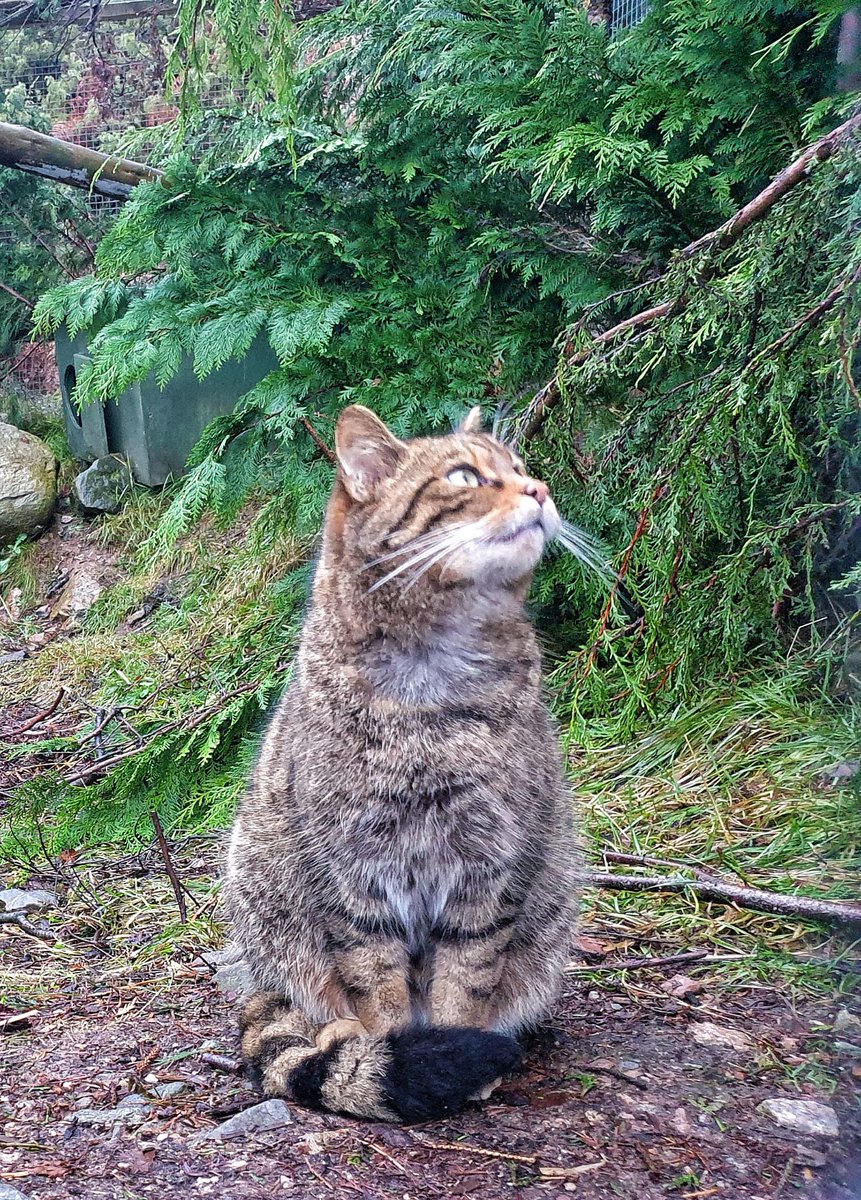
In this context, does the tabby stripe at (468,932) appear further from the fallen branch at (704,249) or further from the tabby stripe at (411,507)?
the fallen branch at (704,249)

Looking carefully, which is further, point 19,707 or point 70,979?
point 19,707

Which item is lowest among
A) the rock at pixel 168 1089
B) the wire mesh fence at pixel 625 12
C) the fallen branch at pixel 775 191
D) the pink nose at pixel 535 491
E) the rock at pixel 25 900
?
the rock at pixel 25 900

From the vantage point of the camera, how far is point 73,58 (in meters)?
8.37

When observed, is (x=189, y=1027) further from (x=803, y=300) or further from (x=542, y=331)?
(x=542, y=331)

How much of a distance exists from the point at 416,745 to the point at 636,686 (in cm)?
163

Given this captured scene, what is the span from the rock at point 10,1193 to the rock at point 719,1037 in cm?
146

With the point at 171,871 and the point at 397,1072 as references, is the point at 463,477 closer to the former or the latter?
the point at 397,1072

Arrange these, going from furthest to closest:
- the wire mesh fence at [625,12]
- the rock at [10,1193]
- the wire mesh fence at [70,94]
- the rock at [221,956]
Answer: the wire mesh fence at [70,94] → the wire mesh fence at [625,12] → the rock at [221,956] → the rock at [10,1193]

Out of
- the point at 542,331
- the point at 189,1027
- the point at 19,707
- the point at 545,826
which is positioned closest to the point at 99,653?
the point at 19,707

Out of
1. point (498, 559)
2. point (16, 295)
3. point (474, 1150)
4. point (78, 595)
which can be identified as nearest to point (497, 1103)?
point (474, 1150)

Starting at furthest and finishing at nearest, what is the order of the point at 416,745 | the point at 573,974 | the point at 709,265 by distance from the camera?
the point at 709,265 → the point at 573,974 → the point at 416,745

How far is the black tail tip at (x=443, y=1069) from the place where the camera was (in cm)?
215

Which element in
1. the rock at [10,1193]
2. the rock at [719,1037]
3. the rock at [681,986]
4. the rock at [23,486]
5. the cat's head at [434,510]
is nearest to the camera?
the rock at [10,1193]

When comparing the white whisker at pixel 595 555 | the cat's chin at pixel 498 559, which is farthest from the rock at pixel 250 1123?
the white whisker at pixel 595 555
